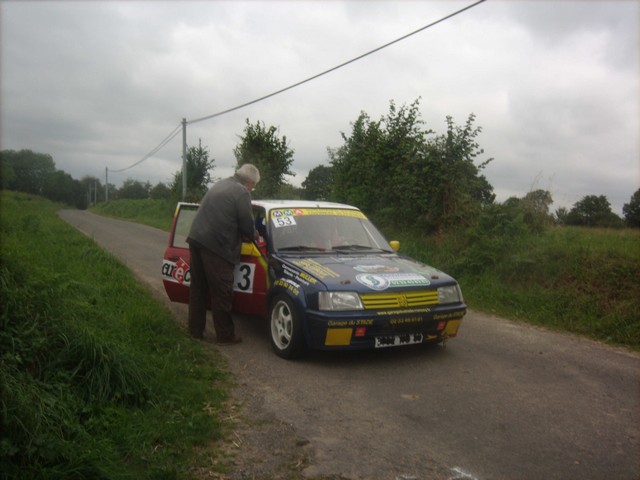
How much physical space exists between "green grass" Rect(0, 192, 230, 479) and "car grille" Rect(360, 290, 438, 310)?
1.45 metres

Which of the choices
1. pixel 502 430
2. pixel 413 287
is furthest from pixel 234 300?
pixel 502 430

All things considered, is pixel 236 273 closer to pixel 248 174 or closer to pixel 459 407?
pixel 248 174

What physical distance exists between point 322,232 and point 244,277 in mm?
1051

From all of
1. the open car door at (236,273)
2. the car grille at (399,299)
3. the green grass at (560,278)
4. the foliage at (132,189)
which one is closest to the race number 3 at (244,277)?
the open car door at (236,273)

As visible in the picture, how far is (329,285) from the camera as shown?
4.70 meters

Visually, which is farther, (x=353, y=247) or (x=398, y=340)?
(x=353, y=247)

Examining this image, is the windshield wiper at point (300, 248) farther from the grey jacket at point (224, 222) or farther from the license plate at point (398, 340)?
the license plate at point (398, 340)

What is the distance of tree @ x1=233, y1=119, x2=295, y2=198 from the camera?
1914 centimetres

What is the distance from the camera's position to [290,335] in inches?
195

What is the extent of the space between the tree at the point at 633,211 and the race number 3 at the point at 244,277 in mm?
8334

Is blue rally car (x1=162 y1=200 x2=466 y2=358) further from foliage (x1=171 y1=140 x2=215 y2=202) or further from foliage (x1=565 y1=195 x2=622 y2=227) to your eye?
foliage (x1=171 y1=140 x2=215 y2=202)

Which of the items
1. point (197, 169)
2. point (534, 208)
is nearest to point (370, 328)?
point (534, 208)

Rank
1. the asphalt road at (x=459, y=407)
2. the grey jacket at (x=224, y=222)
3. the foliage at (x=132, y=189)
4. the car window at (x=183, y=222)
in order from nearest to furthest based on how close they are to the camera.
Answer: the asphalt road at (x=459, y=407) < the grey jacket at (x=224, y=222) < the car window at (x=183, y=222) < the foliage at (x=132, y=189)

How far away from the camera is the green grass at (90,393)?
264 centimetres
